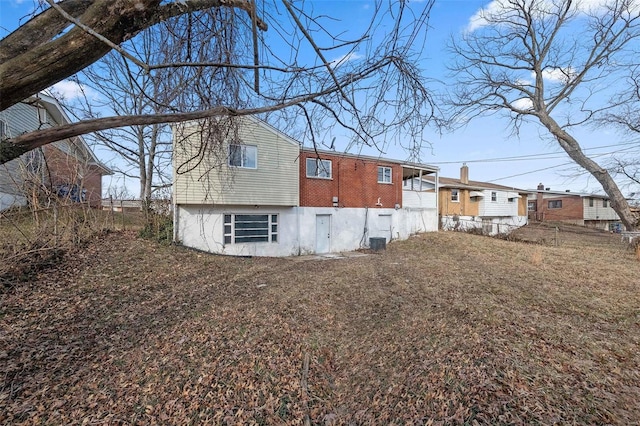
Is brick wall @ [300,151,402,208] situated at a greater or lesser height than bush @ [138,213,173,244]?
greater

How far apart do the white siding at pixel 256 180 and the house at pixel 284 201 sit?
37mm

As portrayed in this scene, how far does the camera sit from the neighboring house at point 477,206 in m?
21.7

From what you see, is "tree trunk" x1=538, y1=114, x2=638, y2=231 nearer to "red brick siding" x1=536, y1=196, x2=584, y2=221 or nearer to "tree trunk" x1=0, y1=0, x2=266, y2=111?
"tree trunk" x1=0, y1=0, x2=266, y2=111

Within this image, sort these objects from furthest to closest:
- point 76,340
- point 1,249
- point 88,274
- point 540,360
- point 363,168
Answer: point 363,168, point 88,274, point 1,249, point 76,340, point 540,360

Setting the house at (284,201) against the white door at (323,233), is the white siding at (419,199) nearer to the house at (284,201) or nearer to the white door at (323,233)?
the house at (284,201)

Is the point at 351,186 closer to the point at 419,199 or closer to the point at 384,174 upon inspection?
the point at 384,174

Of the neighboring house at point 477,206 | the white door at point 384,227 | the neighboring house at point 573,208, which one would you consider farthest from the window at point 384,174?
the neighboring house at point 573,208

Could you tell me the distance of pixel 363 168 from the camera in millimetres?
15695

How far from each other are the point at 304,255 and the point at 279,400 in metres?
10.5

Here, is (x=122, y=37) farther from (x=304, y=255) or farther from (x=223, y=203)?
(x=304, y=255)

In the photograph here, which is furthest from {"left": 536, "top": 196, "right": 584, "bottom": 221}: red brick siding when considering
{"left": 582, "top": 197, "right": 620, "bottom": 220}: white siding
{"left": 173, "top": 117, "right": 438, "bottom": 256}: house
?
{"left": 173, "top": 117, "right": 438, "bottom": 256}: house

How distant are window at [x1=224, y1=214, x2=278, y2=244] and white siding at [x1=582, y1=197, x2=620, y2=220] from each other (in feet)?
119

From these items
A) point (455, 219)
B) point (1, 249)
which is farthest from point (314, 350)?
point (455, 219)

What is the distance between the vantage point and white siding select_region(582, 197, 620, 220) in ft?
107
